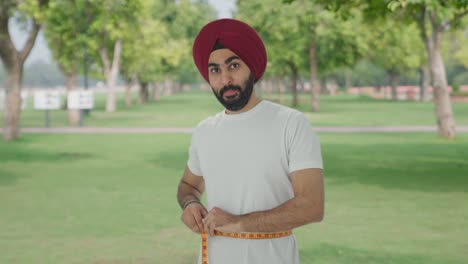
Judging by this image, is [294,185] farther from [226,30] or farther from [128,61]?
[128,61]

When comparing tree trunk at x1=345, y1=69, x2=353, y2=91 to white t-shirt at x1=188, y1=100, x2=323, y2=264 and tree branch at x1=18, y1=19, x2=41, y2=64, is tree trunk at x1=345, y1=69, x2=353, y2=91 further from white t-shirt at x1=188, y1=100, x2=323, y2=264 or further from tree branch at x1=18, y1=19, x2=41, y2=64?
white t-shirt at x1=188, y1=100, x2=323, y2=264

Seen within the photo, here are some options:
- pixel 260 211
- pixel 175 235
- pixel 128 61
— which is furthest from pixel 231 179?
pixel 128 61

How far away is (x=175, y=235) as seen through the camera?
9.01 m

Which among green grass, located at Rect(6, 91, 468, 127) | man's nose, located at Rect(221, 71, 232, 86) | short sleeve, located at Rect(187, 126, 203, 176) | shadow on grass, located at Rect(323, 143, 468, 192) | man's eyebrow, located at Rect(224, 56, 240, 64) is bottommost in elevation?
green grass, located at Rect(6, 91, 468, 127)

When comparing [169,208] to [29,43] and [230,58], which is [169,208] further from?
[29,43]

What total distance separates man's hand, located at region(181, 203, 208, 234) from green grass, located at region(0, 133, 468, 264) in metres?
4.91

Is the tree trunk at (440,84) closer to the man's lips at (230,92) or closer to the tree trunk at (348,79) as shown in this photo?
the man's lips at (230,92)

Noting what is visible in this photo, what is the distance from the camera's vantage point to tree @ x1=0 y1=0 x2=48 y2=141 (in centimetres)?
2316

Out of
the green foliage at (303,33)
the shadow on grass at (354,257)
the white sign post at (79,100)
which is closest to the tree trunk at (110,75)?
the green foliage at (303,33)

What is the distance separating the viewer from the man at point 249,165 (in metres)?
2.68

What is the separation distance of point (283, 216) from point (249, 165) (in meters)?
0.24

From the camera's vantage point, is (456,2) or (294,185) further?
(456,2)

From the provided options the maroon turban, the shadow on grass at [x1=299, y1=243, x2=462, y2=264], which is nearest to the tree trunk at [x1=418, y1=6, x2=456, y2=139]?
the shadow on grass at [x1=299, y1=243, x2=462, y2=264]

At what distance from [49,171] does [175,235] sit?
24.7 ft
